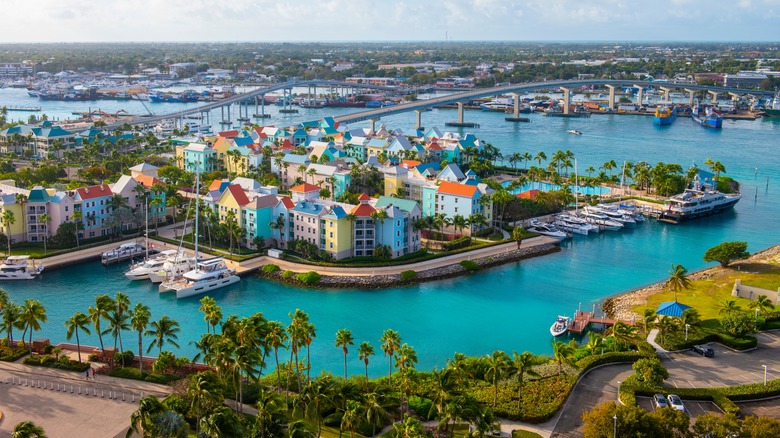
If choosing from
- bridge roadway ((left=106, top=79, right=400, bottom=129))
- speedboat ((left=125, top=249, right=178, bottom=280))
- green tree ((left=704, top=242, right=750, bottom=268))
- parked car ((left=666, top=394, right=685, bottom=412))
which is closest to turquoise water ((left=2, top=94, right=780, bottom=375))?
speedboat ((left=125, top=249, right=178, bottom=280))

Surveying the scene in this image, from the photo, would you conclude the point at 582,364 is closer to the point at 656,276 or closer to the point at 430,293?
the point at 430,293

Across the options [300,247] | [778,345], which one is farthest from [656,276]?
[300,247]

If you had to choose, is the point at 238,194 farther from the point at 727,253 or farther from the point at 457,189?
the point at 727,253

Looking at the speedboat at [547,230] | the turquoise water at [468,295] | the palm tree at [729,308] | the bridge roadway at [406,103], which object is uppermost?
the bridge roadway at [406,103]

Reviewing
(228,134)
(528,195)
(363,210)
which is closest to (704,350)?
(363,210)

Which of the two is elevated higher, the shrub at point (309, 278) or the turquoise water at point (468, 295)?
the shrub at point (309, 278)

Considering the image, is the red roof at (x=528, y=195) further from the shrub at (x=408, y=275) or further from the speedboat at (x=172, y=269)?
the speedboat at (x=172, y=269)

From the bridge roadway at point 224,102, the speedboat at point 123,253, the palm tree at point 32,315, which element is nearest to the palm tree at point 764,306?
the palm tree at point 32,315

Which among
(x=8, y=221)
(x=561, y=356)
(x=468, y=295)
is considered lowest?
(x=468, y=295)
